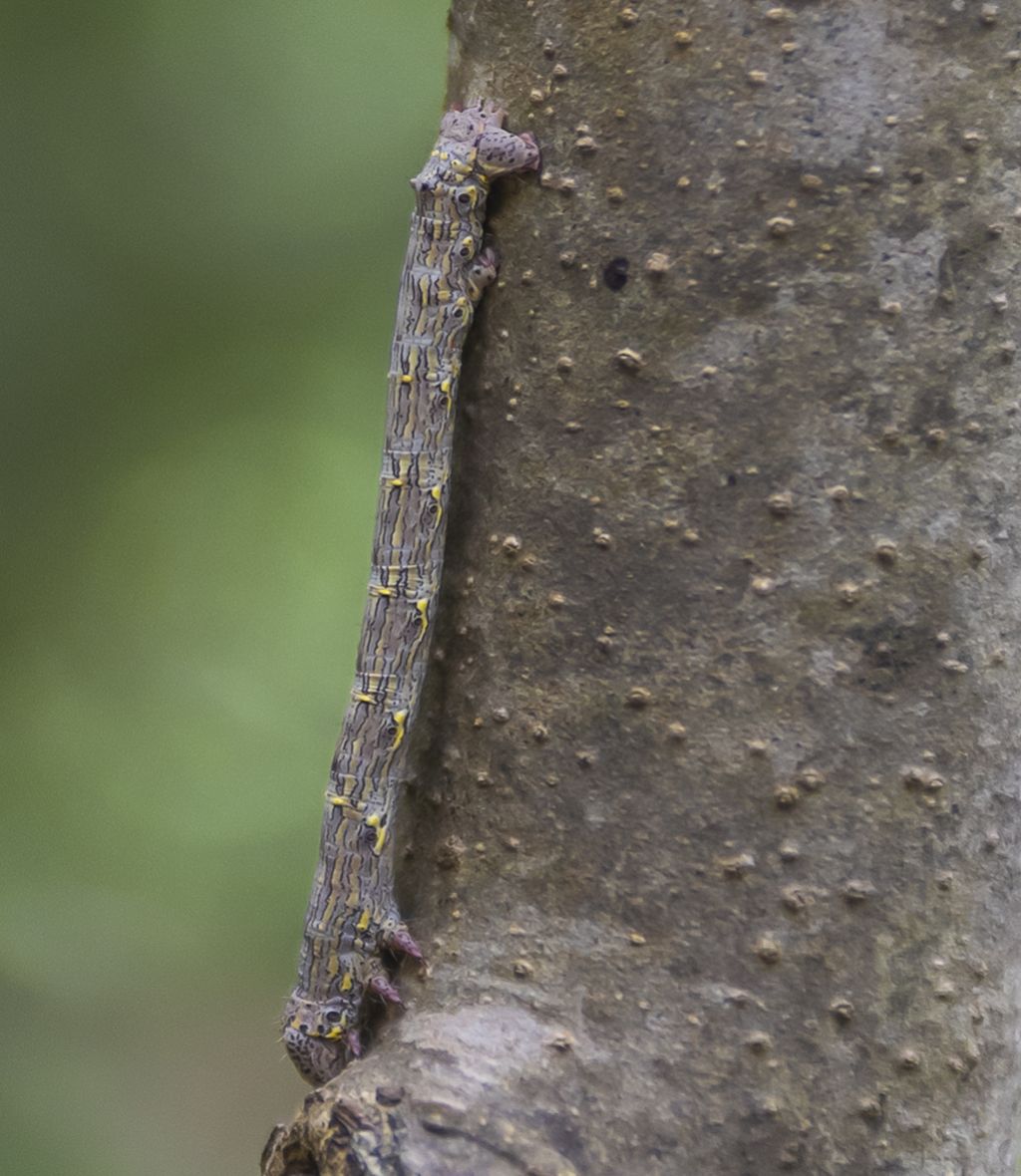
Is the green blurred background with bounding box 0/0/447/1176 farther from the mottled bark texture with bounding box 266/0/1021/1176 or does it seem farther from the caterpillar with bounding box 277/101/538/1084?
the mottled bark texture with bounding box 266/0/1021/1176

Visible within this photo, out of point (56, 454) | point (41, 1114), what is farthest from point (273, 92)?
point (41, 1114)

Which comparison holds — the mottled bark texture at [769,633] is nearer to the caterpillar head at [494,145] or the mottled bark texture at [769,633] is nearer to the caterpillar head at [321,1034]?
the caterpillar head at [494,145]

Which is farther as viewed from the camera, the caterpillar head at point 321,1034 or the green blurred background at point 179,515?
the green blurred background at point 179,515

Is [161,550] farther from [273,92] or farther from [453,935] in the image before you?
[453,935]

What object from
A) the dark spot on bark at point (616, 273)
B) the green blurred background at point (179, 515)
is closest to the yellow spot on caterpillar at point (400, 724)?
the dark spot on bark at point (616, 273)

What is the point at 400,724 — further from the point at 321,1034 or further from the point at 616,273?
the point at 616,273

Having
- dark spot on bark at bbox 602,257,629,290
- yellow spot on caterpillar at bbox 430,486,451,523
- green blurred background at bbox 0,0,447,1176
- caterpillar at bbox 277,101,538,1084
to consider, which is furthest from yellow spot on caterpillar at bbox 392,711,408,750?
green blurred background at bbox 0,0,447,1176

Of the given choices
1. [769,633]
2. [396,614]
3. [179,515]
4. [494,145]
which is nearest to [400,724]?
[396,614]
